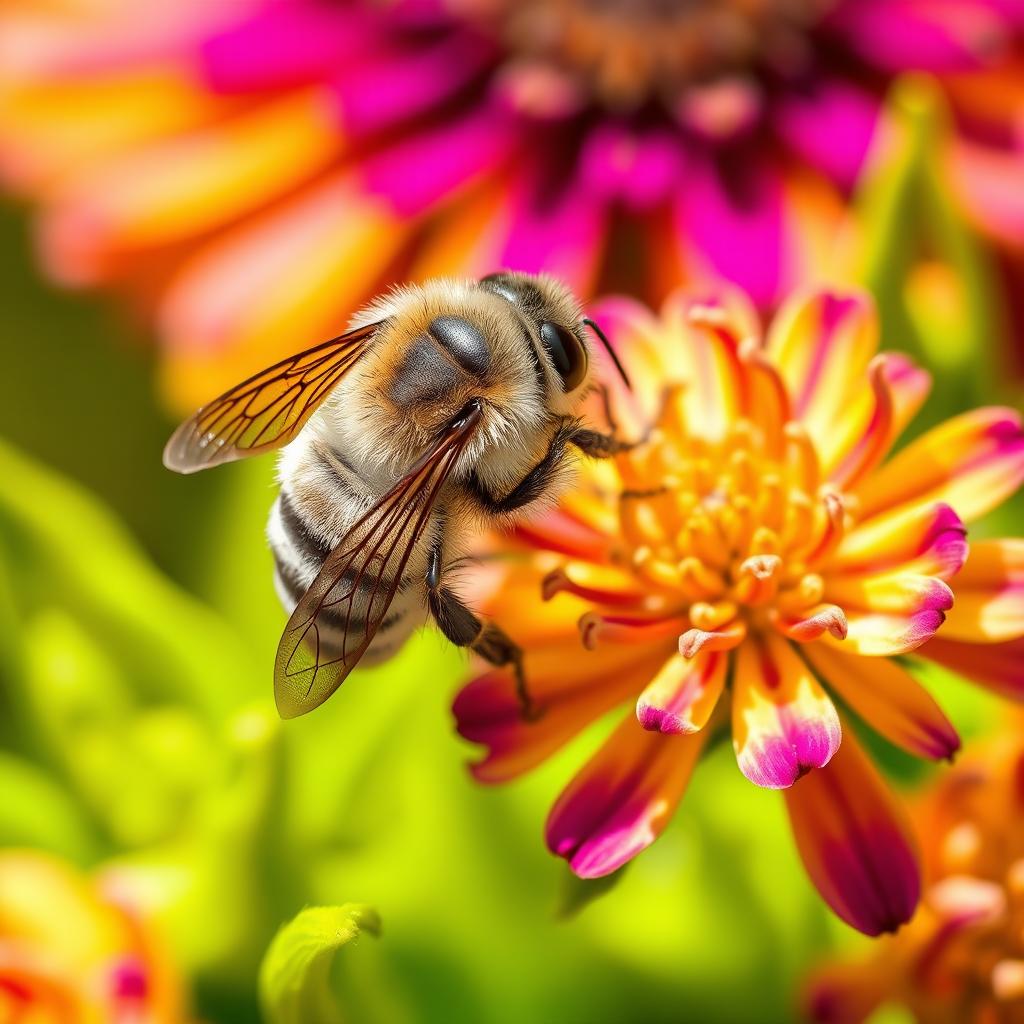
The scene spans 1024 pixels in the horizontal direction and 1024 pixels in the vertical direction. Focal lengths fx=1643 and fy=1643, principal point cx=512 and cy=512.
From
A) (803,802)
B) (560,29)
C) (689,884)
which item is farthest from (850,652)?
(560,29)

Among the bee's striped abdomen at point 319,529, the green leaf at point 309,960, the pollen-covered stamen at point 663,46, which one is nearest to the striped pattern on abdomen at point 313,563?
the bee's striped abdomen at point 319,529

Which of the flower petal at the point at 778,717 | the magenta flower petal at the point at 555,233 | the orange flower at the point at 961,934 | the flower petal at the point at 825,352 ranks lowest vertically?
the orange flower at the point at 961,934

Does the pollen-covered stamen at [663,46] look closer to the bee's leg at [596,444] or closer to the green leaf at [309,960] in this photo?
A: the bee's leg at [596,444]

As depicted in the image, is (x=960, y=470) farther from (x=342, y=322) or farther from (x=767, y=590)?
(x=342, y=322)

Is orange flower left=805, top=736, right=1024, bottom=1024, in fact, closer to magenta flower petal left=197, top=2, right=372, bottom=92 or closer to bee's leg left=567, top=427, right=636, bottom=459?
bee's leg left=567, top=427, right=636, bottom=459

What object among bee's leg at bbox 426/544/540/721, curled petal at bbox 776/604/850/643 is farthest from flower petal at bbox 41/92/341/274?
curled petal at bbox 776/604/850/643

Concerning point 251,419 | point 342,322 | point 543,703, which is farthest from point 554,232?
point 543,703
